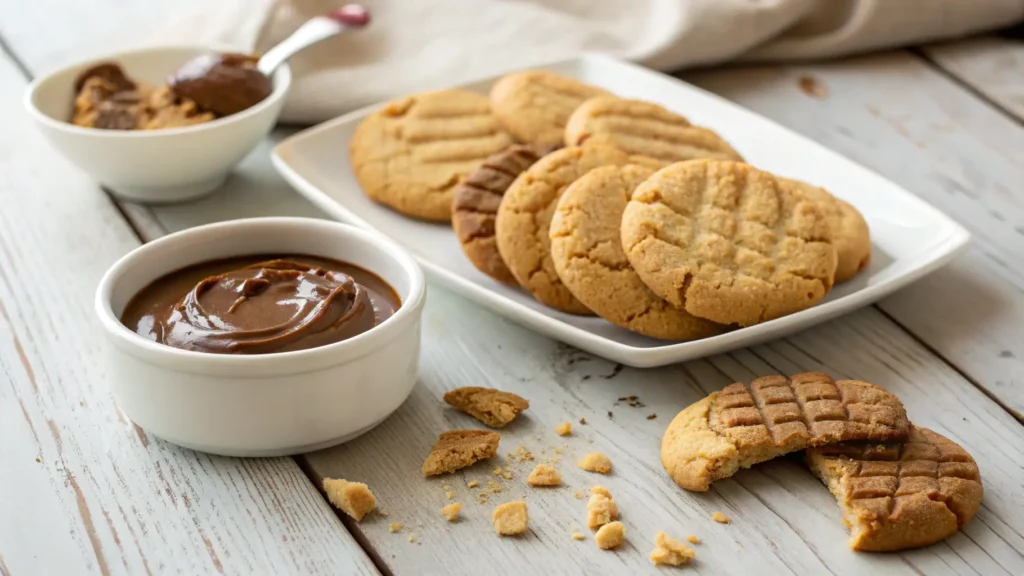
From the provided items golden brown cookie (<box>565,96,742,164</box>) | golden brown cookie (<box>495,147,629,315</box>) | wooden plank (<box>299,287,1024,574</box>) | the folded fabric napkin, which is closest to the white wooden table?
wooden plank (<box>299,287,1024,574</box>)

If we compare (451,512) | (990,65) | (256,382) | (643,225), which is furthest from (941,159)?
(256,382)

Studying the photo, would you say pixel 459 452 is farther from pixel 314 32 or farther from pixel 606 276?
pixel 314 32

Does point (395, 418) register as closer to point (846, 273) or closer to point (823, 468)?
point (823, 468)

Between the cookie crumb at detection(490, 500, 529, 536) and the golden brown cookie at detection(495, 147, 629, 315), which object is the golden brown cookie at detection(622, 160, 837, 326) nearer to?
the golden brown cookie at detection(495, 147, 629, 315)

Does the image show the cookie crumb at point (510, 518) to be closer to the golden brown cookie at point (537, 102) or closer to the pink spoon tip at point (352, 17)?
the golden brown cookie at point (537, 102)

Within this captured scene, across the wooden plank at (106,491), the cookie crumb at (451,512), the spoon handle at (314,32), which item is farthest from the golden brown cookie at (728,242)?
the spoon handle at (314,32)
